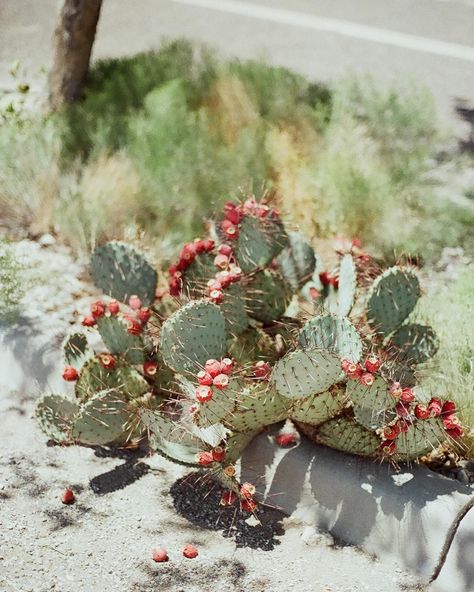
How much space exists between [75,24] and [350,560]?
4311mm

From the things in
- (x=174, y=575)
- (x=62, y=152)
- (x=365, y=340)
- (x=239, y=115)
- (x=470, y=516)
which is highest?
(x=239, y=115)

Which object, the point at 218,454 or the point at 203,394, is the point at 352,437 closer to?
the point at 218,454

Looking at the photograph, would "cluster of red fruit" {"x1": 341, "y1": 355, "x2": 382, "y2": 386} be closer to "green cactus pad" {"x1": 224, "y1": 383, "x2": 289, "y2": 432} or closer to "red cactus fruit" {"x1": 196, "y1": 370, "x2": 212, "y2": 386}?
"green cactus pad" {"x1": 224, "y1": 383, "x2": 289, "y2": 432}

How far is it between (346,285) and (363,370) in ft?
1.89

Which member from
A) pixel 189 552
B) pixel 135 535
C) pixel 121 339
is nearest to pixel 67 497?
pixel 135 535

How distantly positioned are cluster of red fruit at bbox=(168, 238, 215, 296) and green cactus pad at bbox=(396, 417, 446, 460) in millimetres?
1188

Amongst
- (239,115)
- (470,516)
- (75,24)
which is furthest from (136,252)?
(75,24)

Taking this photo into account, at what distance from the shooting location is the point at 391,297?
12.9 feet

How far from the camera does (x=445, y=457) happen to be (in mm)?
3852

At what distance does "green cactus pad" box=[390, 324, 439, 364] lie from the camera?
3971 mm

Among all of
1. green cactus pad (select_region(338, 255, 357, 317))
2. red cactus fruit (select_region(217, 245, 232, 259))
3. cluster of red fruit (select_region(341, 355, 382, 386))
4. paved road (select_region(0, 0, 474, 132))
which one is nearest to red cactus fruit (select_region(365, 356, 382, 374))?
cluster of red fruit (select_region(341, 355, 382, 386))

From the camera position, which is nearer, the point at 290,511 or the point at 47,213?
the point at 290,511

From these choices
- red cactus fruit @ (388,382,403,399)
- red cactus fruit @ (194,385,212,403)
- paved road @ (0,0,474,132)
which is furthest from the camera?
Answer: paved road @ (0,0,474,132)

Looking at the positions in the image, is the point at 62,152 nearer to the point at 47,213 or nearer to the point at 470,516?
the point at 47,213
